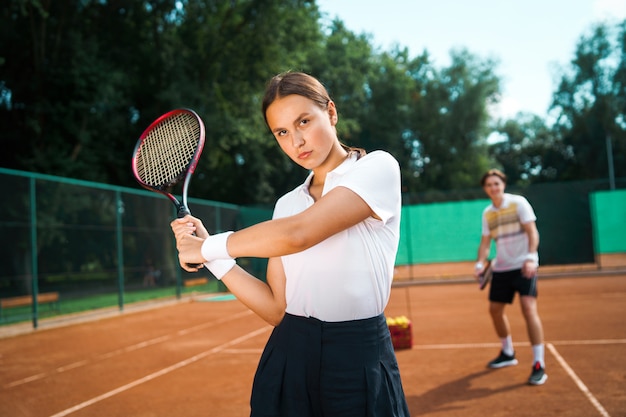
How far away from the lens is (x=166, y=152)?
2.72m

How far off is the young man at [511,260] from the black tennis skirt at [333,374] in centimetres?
401

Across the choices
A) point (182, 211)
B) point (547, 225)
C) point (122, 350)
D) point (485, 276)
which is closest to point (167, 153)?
point (182, 211)

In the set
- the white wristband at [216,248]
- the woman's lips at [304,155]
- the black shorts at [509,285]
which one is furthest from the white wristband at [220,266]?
the black shorts at [509,285]

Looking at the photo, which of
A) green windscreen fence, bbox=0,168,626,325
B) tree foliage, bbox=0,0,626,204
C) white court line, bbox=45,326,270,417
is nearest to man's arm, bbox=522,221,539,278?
white court line, bbox=45,326,270,417

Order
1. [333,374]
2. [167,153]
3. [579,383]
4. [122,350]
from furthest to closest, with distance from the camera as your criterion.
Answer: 1. [122,350]
2. [579,383]
3. [167,153]
4. [333,374]

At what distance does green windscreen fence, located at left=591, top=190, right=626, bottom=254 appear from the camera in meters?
17.9

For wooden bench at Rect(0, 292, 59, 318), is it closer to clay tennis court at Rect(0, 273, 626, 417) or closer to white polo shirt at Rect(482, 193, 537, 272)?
clay tennis court at Rect(0, 273, 626, 417)

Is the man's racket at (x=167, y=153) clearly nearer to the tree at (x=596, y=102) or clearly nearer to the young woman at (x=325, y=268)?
the young woman at (x=325, y=268)

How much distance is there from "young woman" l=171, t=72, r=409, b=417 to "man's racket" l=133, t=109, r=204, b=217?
84 centimetres

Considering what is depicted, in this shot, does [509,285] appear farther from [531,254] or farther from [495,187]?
[495,187]

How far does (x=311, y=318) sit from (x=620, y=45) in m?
45.7

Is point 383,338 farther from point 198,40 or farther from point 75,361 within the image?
point 198,40

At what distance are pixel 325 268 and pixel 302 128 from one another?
401 mm

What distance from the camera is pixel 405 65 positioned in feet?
143
